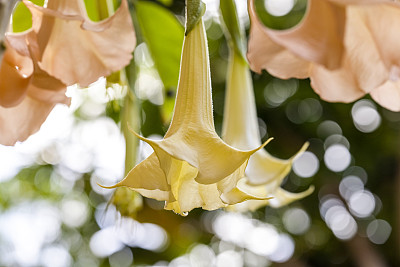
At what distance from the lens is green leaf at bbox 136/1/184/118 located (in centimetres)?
58

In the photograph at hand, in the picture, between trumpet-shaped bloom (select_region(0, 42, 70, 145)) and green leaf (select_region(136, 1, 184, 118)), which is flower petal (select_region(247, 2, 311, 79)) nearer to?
trumpet-shaped bloom (select_region(0, 42, 70, 145))

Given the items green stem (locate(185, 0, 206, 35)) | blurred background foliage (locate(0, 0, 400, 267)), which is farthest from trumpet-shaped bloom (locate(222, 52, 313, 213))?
blurred background foliage (locate(0, 0, 400, 267))

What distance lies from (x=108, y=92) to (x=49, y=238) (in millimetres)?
1950

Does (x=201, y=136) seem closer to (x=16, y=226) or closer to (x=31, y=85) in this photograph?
(x=31, y=85)

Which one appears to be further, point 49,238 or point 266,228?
point 49,238

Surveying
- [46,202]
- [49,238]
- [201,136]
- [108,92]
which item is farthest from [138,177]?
[49,238]

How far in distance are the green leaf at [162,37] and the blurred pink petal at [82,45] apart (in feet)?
0.82

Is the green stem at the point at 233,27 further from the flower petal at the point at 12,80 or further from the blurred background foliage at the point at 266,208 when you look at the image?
the blurred background foliage at the point at 266,208

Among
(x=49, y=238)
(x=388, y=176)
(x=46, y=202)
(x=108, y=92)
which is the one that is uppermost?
(x=108, y=92)

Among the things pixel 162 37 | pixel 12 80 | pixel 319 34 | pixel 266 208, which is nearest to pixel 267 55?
pixel 319 34

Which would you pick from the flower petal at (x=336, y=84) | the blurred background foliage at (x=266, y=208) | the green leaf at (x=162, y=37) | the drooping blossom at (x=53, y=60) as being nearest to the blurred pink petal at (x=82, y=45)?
the drooping blossom at (x=53, y=60)

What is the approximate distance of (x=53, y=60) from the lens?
32cm

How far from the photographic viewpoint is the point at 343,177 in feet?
5.72

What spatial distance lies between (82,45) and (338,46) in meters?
0.15
